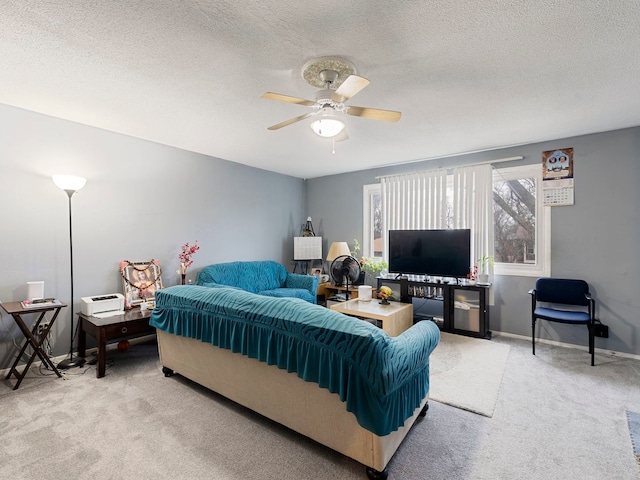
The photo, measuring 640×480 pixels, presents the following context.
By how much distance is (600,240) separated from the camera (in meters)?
3.36

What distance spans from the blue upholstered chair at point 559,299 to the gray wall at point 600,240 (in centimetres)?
16

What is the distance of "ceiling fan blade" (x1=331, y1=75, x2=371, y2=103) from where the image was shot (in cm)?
176

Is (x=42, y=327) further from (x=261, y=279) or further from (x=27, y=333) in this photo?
(x=261, y=279)

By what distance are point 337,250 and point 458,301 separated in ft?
6.55

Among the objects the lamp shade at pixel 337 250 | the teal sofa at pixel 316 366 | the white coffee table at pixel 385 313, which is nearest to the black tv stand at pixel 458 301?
the white coffee table at pixel 385 313

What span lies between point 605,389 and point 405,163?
343cm

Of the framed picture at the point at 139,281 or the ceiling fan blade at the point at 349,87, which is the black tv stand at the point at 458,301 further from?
the framed picture at the point at 139,281

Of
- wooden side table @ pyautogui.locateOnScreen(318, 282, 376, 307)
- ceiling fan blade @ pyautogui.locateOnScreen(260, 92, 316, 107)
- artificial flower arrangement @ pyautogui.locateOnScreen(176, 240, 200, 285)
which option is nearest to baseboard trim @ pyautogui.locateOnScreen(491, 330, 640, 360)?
wooden side table @ pyautogui.locateOnScreen(318, 282, 376, 307)

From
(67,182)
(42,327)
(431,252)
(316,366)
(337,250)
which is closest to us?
(316,366)

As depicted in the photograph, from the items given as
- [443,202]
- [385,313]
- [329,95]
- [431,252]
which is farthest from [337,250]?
[329,95]

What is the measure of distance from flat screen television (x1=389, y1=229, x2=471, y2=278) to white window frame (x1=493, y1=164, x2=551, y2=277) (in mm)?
589

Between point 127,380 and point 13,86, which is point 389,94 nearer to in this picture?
point 13,86

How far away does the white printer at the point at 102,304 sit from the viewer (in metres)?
2.94

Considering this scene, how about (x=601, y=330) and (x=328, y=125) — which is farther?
(x=601, y=330)
